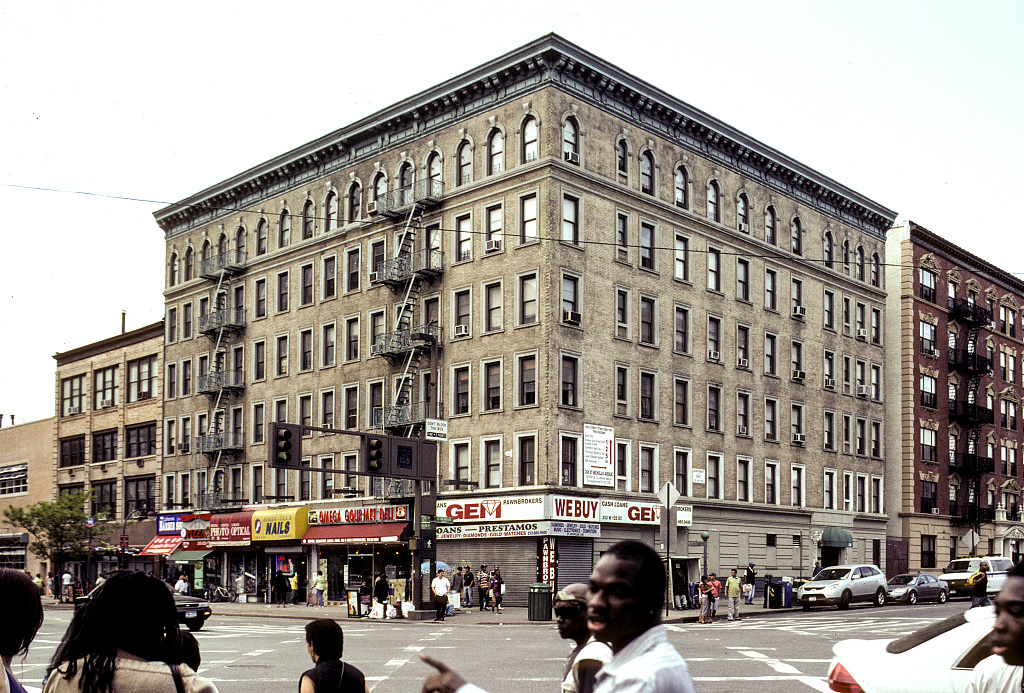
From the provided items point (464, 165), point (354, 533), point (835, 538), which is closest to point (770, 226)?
point (835, 538)

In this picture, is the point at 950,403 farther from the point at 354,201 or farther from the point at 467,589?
the point at 467,589

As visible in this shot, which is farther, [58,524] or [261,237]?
[58,524]

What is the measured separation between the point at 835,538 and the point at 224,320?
32.0 m

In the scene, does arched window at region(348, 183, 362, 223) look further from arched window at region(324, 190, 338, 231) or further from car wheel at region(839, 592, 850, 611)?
car wheel at region(839, 592, 850, 611)

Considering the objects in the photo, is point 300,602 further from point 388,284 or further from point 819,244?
point 819,244

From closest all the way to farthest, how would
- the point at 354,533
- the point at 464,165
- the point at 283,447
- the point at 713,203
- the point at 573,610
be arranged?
1. the point at 573,610
2. the point at 283,447
3. the point at 464,165
4. the point at 354,533
5. the point at 713,203

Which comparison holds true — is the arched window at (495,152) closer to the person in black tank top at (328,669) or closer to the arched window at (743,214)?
the arched window at (743,214)

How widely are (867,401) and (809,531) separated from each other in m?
8.95

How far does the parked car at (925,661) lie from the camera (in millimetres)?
8961

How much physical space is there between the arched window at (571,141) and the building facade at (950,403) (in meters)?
23.4

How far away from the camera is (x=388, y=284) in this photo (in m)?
50.1

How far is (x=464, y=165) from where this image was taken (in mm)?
48344

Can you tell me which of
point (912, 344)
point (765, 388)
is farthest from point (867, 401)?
point (765, 388)

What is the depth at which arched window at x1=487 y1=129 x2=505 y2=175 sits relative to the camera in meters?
46.9
